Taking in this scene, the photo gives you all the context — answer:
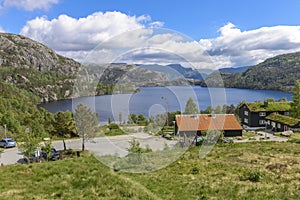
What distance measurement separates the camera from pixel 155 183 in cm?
1220

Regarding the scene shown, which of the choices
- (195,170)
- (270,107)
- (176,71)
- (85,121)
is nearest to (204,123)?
(85,121)

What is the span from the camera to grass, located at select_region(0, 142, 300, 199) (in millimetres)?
10203

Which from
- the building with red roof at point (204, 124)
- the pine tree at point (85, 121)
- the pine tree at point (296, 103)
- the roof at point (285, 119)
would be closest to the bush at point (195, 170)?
the pine tree at point (85, 121)

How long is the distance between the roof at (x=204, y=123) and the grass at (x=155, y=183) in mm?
24548

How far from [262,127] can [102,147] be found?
4122 cm

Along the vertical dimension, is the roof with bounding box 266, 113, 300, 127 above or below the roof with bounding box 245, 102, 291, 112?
below

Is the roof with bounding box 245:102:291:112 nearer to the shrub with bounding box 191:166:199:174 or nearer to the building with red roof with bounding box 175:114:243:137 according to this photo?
the building with red roof with bounding box 175:114:243:137

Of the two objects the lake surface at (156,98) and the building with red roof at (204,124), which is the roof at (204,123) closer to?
the building with red roof at (204,124)

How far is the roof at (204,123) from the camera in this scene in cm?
4085

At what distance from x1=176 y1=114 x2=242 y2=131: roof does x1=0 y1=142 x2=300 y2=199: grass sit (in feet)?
80.5

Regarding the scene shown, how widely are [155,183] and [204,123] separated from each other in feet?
106

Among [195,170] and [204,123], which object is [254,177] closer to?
[195,170]

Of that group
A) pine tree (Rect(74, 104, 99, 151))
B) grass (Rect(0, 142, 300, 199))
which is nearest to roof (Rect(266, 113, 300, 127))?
grass (Rect(0, 142, 300, 199))

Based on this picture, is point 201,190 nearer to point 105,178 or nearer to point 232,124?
point 105,178
